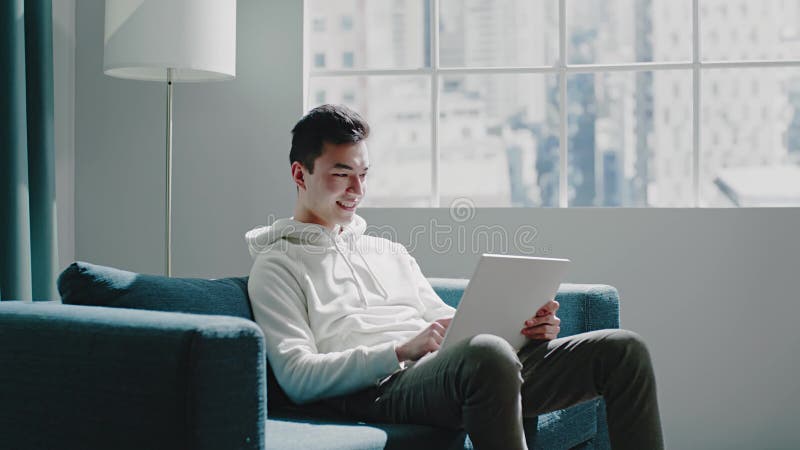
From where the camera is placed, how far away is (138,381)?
4.71ft

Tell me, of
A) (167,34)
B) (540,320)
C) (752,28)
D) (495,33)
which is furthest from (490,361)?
(752,28)

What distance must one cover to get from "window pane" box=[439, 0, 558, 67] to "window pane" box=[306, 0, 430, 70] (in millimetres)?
91

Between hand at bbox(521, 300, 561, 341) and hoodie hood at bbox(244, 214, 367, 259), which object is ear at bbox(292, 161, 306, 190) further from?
hand at bbox(521, 300, 561, 341)

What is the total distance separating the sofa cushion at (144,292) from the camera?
5.86 feet

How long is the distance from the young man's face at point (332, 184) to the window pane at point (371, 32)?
1.42 metres

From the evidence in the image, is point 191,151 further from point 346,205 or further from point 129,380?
point 129,380

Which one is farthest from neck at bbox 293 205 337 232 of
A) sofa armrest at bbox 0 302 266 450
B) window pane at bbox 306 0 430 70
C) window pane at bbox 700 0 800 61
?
window pane at bbox 700 0 800 61

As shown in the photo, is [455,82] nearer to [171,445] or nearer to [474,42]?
[474,42]

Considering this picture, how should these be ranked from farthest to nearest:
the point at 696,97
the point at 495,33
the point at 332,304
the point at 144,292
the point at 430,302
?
the point at 495,33 → the point at 696,97 → the point at 430,302 → the point at 332,304 → the point at 144,292

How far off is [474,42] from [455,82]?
0.17 metres

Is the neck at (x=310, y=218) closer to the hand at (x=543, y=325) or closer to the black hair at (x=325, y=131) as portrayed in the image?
the black hair at (x=325, y=131)

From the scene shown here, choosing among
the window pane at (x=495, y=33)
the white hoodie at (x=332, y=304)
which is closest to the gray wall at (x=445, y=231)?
the window pane at (x=495, y=33)

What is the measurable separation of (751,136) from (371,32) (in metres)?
1.52

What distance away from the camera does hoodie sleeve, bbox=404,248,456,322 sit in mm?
2422
